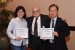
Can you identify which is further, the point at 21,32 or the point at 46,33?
the point at 21,32

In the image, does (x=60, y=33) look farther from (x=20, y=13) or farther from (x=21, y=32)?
(x=20, y=13)

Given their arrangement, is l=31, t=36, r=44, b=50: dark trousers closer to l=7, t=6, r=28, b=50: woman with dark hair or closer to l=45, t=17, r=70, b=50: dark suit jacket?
l=7, t=6, r=28, b=50: woman with dark hair

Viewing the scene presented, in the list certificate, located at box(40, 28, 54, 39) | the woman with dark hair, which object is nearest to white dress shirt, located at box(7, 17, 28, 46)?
the woman with dark hair

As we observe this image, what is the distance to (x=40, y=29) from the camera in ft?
13.1

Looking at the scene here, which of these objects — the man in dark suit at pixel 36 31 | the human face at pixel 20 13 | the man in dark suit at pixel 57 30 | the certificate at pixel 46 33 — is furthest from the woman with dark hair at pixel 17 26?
the man in dark suit at pixel 57 30

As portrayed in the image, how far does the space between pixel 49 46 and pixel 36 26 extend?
1.68 ft

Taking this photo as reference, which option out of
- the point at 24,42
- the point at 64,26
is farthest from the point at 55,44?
the point at 24,42

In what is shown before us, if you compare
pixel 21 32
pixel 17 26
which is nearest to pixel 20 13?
pixel 17 26

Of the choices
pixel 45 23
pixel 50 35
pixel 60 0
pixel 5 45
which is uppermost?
pixel 60 0

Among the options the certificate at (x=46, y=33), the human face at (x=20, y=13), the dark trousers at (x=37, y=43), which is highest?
the human face at (x=20, y=13)

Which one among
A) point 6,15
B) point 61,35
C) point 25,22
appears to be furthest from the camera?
point 6,15

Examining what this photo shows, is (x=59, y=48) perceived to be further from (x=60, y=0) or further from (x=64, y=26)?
(x=60, y=0)

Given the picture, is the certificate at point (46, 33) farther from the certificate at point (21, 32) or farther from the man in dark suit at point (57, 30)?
the certificate at point (21, 32)

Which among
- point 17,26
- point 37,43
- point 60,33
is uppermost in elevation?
point 17,26
